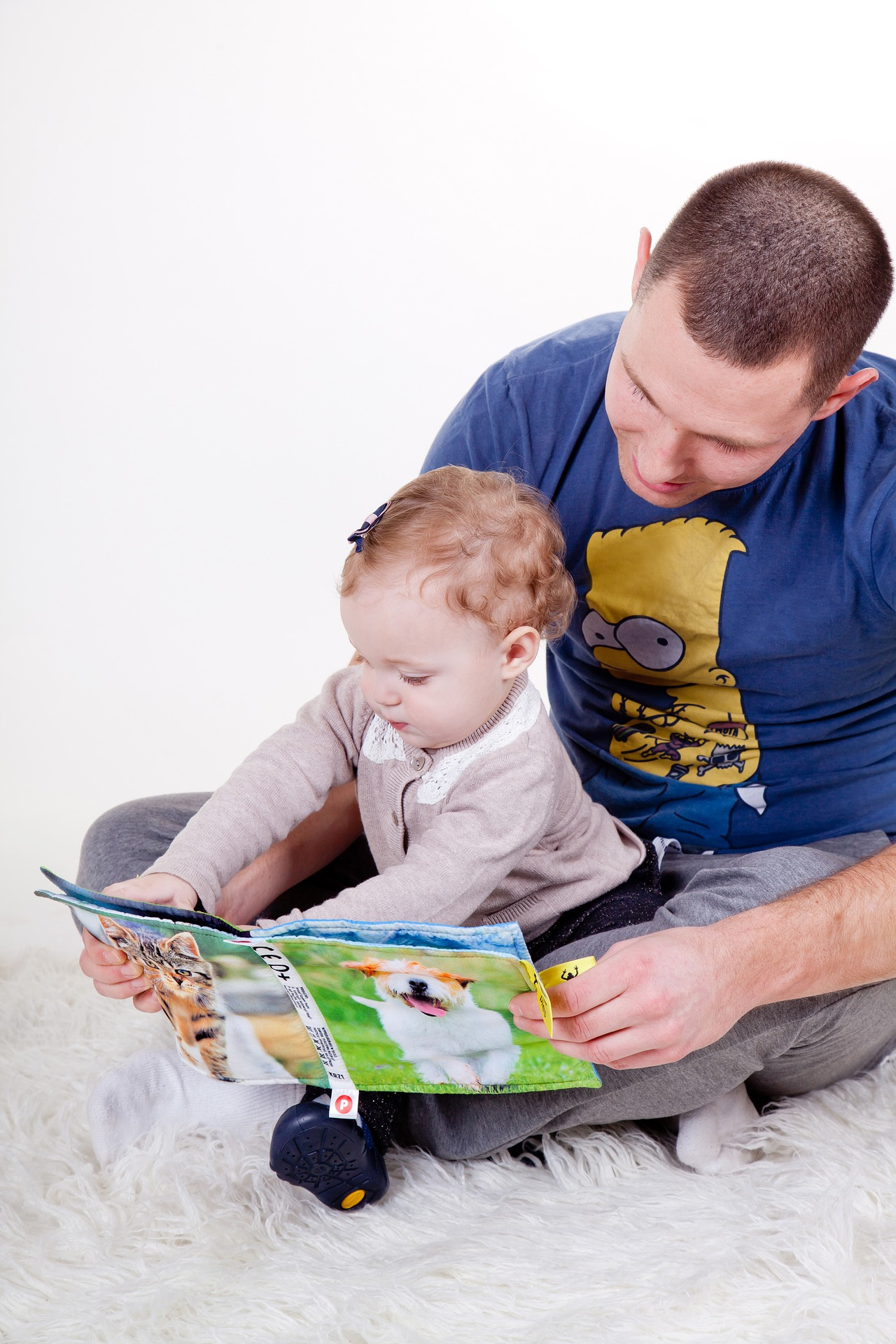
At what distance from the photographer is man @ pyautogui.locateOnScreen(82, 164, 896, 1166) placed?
3.92 ft

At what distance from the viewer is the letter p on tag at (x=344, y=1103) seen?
1.21 meters

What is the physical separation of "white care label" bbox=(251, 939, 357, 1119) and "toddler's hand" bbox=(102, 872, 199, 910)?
181 millimetres

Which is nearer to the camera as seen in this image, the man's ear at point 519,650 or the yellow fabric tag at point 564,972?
the yellow fabric tag at point 564,972

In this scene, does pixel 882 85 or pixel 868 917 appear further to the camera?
pixel 882 85

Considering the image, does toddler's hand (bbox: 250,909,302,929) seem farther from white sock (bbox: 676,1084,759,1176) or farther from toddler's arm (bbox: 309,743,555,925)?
white sock (bbox: 676,1084,759,1176)

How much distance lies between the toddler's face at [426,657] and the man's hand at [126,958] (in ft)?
0.91

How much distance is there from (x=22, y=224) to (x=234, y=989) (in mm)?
2265

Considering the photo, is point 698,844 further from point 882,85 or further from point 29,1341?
point 882,85

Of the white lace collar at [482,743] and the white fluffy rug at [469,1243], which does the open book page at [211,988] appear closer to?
the white fluffy rug at [469,1243]

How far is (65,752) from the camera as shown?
8.32 ft

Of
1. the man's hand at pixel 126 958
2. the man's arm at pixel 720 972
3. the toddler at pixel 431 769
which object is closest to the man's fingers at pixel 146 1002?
the man's hand at pixel 126 958

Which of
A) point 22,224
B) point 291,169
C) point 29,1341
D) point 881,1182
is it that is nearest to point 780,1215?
point 881,1182

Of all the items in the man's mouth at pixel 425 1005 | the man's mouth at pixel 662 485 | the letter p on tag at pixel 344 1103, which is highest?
the man's mouth at pixel 662 485

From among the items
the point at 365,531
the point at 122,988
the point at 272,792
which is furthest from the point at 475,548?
the point at 122,988
